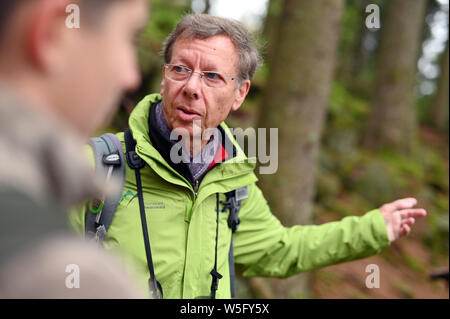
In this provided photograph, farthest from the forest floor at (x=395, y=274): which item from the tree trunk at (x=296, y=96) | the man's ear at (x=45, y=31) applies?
the man's ear at (x=45, y=31)

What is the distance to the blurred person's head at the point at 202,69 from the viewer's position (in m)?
2.82

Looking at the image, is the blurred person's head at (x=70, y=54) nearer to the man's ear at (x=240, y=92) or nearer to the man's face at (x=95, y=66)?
the man's face at (x=95, y=66)

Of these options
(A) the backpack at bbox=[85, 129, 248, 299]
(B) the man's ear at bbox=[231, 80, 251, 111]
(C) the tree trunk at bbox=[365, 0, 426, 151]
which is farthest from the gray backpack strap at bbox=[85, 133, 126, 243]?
(C) the tree trunk at bbox=[365, 0, 426, 151]

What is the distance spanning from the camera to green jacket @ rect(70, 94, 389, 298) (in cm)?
250

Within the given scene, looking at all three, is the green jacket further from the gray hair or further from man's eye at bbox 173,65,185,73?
the gray hair

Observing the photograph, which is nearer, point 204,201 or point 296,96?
point 204,201

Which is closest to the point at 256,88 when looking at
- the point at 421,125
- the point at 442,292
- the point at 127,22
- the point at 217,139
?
the point at 442,292

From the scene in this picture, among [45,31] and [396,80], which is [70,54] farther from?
[396,80]

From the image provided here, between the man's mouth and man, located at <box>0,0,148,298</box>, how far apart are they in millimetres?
1709

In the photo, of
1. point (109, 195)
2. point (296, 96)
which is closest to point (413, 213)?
point (109, 195)

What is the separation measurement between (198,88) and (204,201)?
75 cm

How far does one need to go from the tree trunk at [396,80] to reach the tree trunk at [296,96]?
846 cm

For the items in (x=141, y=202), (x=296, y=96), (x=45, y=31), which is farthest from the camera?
(x=296, y=96)

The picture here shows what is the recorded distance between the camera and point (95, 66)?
103 cm
